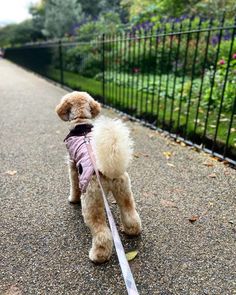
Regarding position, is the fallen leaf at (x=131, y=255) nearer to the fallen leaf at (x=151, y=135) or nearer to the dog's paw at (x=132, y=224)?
the dog's paw at (x=132, y=224)

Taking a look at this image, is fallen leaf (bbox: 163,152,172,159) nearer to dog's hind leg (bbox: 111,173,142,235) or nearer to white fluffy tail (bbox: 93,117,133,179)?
dog's hind leg (bbox: 111,173,142,235)

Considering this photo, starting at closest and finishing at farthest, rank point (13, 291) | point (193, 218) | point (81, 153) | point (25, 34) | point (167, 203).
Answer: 1. point (13, 291)
2. point (81, 153)
3. point (193, 218)
4. point (167, 203)
5. point (25, 34)

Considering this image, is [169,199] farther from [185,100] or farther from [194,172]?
[185,100]

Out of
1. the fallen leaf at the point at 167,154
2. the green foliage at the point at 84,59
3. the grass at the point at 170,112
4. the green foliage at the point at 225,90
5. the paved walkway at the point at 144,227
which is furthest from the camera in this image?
the green foliage at the point at 84,59

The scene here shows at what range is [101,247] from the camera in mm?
2182

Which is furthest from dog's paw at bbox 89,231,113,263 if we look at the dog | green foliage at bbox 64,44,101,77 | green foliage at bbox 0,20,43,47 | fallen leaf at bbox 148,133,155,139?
green foliage at bbox 0,20,43,47

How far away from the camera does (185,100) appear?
6.44 m

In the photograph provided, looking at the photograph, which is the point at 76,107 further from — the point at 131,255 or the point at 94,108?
the point at 131,255

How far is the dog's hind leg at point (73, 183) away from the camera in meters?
2.78

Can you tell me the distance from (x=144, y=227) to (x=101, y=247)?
1.88 ft

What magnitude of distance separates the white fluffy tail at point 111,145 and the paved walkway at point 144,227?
0.71m

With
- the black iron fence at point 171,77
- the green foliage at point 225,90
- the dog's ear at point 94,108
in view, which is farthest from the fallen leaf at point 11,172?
the green foliage at point 225,90

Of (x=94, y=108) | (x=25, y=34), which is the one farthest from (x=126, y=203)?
(x=25, y=34)

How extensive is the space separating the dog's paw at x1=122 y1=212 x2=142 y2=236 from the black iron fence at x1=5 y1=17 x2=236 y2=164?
76.0 inches
